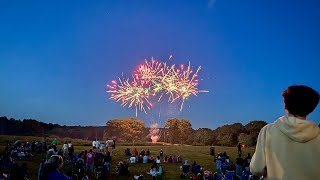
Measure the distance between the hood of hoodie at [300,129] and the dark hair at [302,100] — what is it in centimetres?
16

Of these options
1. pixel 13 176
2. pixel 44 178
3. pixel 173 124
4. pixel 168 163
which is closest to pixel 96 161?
pixel 168 163

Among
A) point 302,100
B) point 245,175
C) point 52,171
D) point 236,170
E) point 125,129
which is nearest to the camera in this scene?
point 302,100

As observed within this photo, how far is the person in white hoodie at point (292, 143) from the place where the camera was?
3566 mm

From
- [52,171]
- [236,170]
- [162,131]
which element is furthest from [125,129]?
[52,171]

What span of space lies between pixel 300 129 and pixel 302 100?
36cm

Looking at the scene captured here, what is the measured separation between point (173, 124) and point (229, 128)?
15.5m

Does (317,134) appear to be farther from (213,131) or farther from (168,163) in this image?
(213,131)

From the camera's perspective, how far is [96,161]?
37094 millimetres

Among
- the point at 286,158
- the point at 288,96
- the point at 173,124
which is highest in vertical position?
the point at 173,124

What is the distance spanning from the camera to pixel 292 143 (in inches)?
143

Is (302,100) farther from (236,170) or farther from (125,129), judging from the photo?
(125,129)

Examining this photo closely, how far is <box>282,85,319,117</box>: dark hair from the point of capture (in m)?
3.80

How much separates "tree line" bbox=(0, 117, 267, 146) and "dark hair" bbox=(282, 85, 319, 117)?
78.7m

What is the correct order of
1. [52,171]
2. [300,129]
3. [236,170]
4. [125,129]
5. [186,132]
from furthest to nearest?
[125,129] → [186,132] → [236,170] → [52,171] → [300,129]
